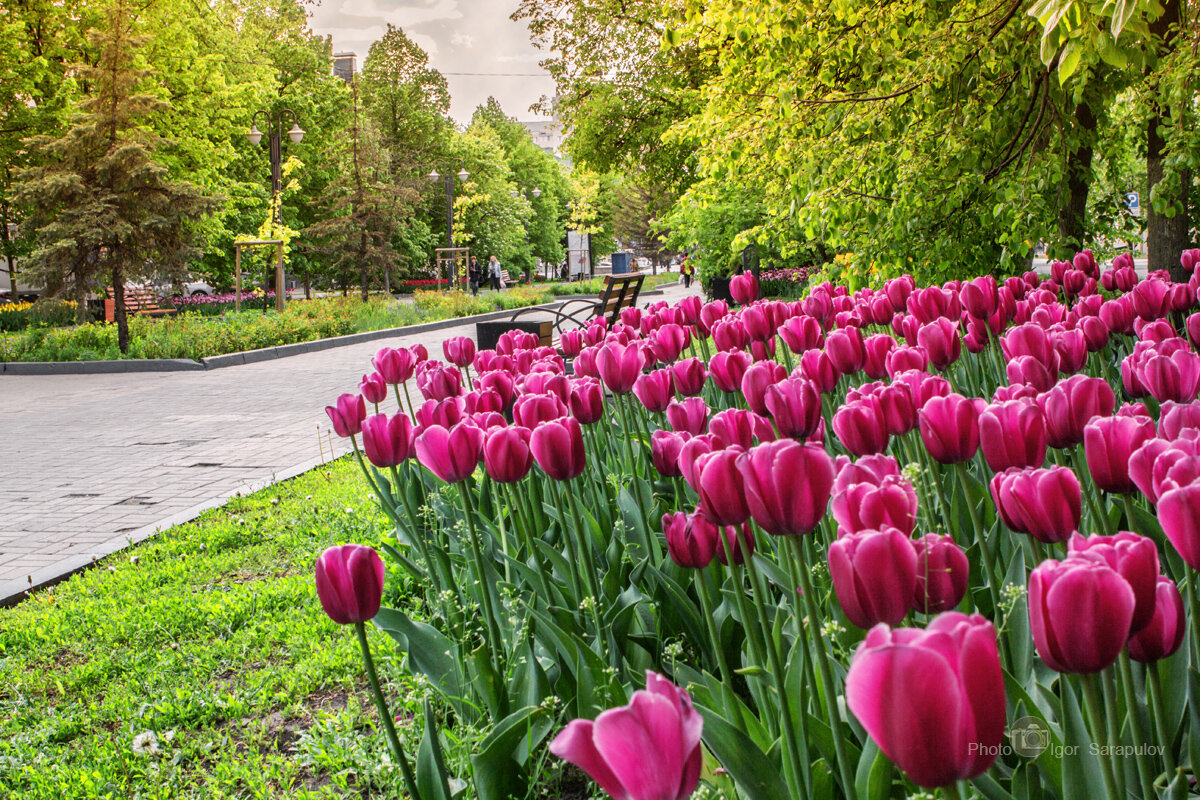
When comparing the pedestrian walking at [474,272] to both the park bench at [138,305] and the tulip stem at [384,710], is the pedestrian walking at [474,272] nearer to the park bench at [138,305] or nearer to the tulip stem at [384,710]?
the park bench at [138,305]

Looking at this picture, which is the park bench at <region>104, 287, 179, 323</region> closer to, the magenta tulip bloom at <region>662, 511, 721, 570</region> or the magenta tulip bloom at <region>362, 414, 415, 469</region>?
the magenta tulip bloom at <region>362, 414, 415, 469</region>

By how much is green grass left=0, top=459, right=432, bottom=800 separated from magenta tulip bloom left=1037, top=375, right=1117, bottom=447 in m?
1.48

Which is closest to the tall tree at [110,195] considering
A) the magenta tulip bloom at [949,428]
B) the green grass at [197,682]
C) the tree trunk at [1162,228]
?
the green grass at [197,682]

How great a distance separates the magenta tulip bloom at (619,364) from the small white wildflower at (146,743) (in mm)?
1751

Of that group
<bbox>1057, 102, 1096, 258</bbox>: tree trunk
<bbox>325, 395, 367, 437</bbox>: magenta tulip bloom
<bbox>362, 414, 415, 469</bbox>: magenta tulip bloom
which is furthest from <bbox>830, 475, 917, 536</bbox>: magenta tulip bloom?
<bbox>1057, 102, 1096, 258</bbox>: tree trunk

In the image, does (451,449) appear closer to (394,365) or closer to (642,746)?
(642,746)

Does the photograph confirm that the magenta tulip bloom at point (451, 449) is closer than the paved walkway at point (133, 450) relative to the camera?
Yes

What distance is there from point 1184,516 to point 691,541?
33.5 inches

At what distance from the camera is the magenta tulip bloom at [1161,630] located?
1012mm

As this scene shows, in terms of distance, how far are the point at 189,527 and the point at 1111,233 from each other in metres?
6.94

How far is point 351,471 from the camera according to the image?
685cm

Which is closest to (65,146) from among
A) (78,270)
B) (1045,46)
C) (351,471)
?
(78,270)

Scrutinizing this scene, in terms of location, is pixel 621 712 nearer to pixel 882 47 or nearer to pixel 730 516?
pixel 730 516

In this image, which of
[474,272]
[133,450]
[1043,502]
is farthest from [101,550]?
[474,272]
